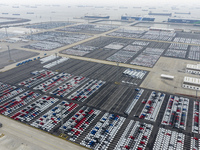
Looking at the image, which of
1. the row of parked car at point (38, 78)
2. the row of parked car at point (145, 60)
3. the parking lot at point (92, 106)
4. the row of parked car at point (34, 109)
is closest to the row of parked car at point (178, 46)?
the row of parked car at point (145, 60)

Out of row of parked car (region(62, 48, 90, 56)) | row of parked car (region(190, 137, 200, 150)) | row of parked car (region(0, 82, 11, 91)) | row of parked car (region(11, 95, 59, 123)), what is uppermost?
row of parked car (region(62, 48, 90, 56))

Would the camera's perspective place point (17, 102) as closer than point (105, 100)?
Yes

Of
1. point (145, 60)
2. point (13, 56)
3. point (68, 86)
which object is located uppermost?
point (13, 56)

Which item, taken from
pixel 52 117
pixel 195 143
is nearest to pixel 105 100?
pixel 52 117

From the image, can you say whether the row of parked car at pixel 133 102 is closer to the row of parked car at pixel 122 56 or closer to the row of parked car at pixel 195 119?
the row of parked car at pixel 195 119

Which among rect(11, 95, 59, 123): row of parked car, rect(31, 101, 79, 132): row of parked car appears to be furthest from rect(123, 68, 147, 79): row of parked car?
rect(11, 95, 59, 123): row of parked car

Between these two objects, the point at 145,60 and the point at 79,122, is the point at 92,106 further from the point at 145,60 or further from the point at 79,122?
the point at 145,60

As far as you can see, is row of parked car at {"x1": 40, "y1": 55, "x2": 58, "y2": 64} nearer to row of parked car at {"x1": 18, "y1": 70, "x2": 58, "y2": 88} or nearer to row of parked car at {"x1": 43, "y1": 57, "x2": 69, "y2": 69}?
row of parked car at {"x1": 43, "y1": 57, "x2": 69, "y2": 69}
